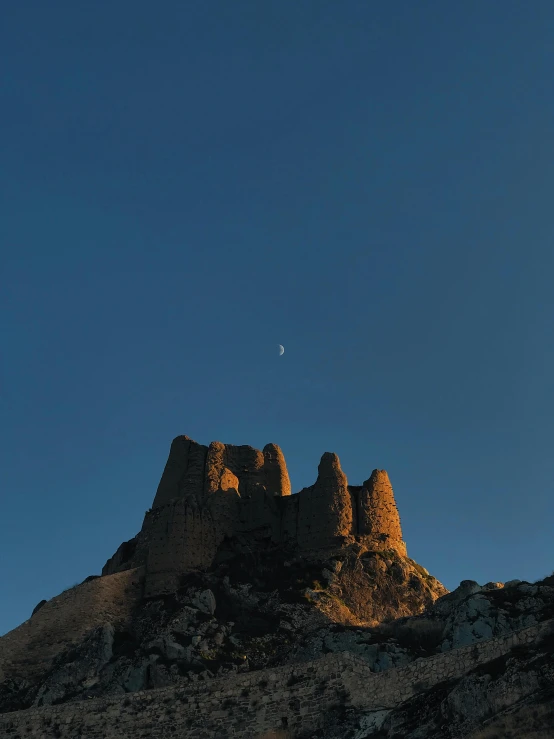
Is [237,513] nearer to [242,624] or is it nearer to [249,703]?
[242,624]

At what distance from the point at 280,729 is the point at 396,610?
3457 cm

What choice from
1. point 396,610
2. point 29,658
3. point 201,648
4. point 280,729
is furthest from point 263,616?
point 280,729

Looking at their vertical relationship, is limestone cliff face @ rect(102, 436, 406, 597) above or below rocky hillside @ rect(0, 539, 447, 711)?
above

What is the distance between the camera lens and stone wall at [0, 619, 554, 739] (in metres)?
26.1

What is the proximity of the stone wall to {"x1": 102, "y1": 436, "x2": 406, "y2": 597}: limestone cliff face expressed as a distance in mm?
29255

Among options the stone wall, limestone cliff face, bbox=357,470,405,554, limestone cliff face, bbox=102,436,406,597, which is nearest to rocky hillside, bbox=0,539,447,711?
limestone cliff face, bbox=102,436,406,597

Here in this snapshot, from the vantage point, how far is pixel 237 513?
6744 centimetres

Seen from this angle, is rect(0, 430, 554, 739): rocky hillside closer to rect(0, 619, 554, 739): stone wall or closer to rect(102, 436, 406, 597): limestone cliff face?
rect(102, 436, 406, 597): limestone cliff face

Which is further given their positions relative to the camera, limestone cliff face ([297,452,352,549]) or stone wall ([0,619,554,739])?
limestone cliff face ([297,452,352,549])

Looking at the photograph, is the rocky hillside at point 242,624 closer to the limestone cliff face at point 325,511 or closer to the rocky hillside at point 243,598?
the rocky hillside at point 243,598

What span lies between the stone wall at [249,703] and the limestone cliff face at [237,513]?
29255mm

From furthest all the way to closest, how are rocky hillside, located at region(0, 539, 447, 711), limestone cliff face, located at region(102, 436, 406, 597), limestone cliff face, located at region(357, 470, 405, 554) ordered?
limestone cliff face, located at region(357, 470, 405, 554) → limestone cliff face, located at region(102, 436, 406, 597) → rocky hillside, located at region(0, 539, 447, 711)

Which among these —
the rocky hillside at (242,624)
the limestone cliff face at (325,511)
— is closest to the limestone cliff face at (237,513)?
the limestone cliff face at (325,511)

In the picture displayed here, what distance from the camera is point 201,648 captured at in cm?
5238
